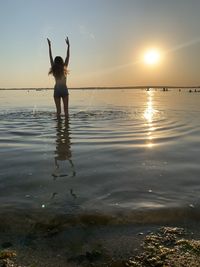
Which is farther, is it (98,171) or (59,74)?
(59,74)

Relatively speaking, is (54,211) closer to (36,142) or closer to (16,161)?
(16,161)

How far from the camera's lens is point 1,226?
4551 mm

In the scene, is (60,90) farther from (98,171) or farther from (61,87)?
(98,171)

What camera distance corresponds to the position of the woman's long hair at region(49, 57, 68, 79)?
14.2m

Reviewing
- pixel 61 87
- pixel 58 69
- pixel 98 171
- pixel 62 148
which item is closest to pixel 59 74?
pixel 58 69

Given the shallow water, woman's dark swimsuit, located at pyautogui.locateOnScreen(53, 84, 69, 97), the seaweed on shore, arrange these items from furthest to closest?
→ woman's dark swimsuit, located at pyautogui.locateOnScreen(53, 84, 69, 97)
the shallow water
the seaweed on shore

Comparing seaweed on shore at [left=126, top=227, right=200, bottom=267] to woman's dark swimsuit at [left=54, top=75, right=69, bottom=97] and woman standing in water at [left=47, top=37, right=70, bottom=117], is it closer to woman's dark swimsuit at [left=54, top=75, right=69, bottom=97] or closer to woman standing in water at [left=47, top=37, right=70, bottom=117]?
woman standing in water at [left=47, top=37, right=70, bottom=117]

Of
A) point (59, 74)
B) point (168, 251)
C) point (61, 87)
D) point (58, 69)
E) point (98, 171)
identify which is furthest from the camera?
point (61, 87)

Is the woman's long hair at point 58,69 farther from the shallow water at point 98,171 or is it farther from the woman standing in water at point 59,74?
the shallow water at point 98,171

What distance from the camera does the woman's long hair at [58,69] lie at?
14.2 meters

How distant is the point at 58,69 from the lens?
47.4ft

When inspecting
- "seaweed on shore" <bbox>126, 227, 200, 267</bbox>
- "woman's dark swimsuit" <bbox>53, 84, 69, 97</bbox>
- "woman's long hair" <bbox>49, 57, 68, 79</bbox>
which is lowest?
"seaweed on shore" <bbox>126, 227, 200, 267</bbox>

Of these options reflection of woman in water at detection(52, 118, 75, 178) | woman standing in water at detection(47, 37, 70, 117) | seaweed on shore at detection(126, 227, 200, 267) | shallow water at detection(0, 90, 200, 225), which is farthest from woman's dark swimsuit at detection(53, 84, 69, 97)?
seaweed on shore at detection(126, 227, 200, 267)


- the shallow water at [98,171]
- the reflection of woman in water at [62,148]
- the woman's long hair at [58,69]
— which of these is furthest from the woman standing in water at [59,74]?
the shallow water at [98,171]
